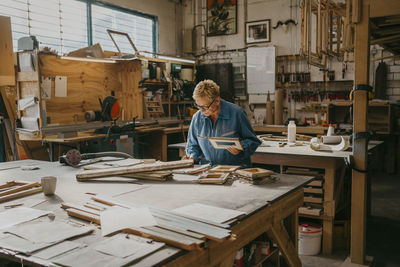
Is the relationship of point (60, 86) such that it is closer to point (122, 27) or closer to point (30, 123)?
point (30, 123)

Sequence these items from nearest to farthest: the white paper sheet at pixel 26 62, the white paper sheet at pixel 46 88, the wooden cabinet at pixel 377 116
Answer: the white paper sheet at pixel 26 62 → the white paper sheet at pixel 46 88 → the wooden cabinet at pixel 377 116

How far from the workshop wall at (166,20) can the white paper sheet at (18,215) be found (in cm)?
674

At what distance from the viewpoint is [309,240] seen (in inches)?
137

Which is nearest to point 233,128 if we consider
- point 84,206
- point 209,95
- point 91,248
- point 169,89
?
point 209,95

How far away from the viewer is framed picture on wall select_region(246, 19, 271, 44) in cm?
845

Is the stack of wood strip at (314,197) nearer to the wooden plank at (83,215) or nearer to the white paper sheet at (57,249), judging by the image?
the wooden plank at (83,215)

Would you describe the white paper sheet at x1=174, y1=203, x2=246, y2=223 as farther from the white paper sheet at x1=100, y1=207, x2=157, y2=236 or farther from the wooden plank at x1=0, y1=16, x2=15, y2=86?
the wooden plank at x1=0, y1=16, x2=15, y2=86

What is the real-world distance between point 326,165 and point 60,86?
3.96 meters

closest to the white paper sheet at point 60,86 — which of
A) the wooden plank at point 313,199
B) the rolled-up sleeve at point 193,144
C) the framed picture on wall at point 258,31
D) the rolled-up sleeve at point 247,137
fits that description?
the rolled-up sleeve at point 193,144

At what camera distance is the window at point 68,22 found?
228 inches

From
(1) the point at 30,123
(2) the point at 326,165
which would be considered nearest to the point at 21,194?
(2) the point at 326,165

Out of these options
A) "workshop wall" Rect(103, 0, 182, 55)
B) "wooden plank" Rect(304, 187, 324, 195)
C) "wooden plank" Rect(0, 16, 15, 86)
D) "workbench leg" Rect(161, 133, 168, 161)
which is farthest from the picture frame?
"workshop wall" Rect(103, 0, 182, 55)

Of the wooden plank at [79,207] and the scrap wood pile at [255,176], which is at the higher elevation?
the scrap wood pile at [255,176]

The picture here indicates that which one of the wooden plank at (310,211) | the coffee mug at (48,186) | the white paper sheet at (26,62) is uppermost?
the white paper sheet at (26,62)
